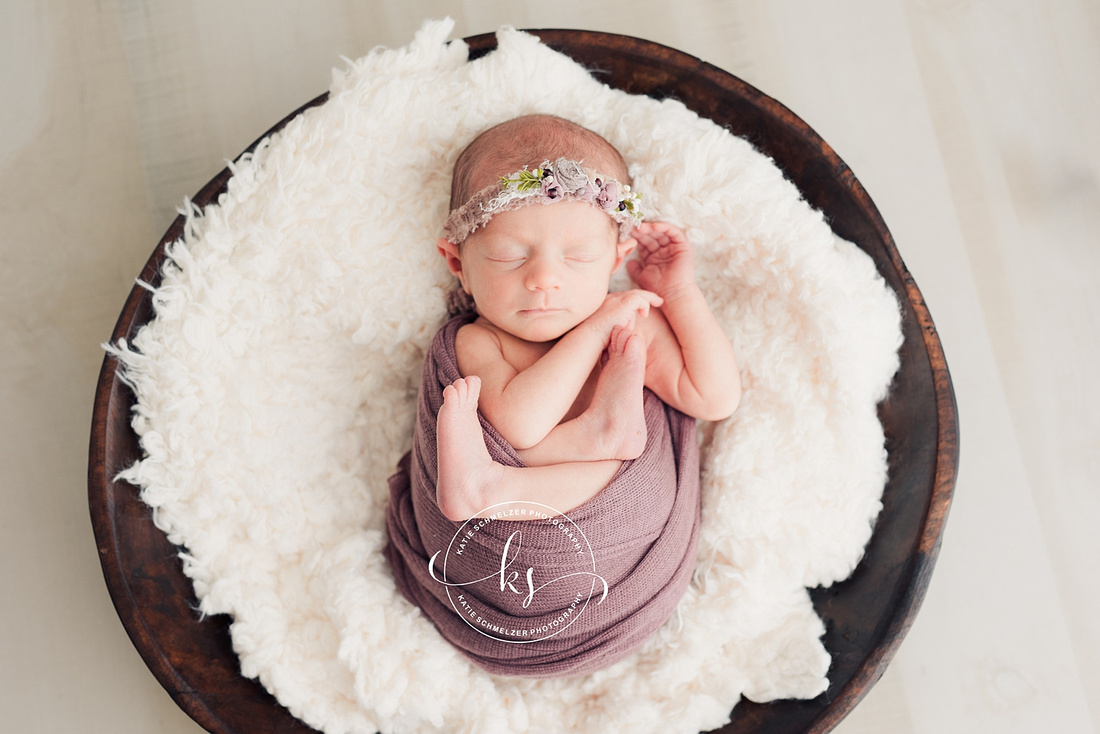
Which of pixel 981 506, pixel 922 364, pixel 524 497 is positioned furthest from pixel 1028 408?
pixel 524 497

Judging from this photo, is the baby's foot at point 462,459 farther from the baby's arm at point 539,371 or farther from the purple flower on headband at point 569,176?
the purple flower on headband at point 569,176

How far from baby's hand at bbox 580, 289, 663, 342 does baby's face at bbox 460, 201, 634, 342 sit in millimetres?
24

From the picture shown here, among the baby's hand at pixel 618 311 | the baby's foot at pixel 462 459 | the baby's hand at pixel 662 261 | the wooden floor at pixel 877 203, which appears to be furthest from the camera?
the wooden floor at pixel 877 203

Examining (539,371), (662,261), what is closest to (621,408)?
(539,371)

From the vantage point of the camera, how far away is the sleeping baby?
1.12 meters

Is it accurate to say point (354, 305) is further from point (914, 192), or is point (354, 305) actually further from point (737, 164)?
point (914, 192)

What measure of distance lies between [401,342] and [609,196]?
537 mm

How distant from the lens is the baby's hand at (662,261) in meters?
1.32

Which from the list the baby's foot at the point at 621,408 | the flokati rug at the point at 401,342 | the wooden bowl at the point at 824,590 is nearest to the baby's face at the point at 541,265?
the baby's foot at the point at 621,408

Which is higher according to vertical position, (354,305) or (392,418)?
(354,305)

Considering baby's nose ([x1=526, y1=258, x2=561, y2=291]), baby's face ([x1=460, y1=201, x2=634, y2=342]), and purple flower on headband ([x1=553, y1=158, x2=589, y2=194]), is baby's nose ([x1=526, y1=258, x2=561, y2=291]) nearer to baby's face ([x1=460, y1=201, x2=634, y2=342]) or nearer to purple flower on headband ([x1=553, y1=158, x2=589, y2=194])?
baby's face ([x1=460, y1=201, x2=634, y2=342])

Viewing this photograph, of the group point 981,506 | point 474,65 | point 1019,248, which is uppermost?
point 474,65

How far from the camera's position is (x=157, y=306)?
1.25 meters

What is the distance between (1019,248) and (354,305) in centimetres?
151
